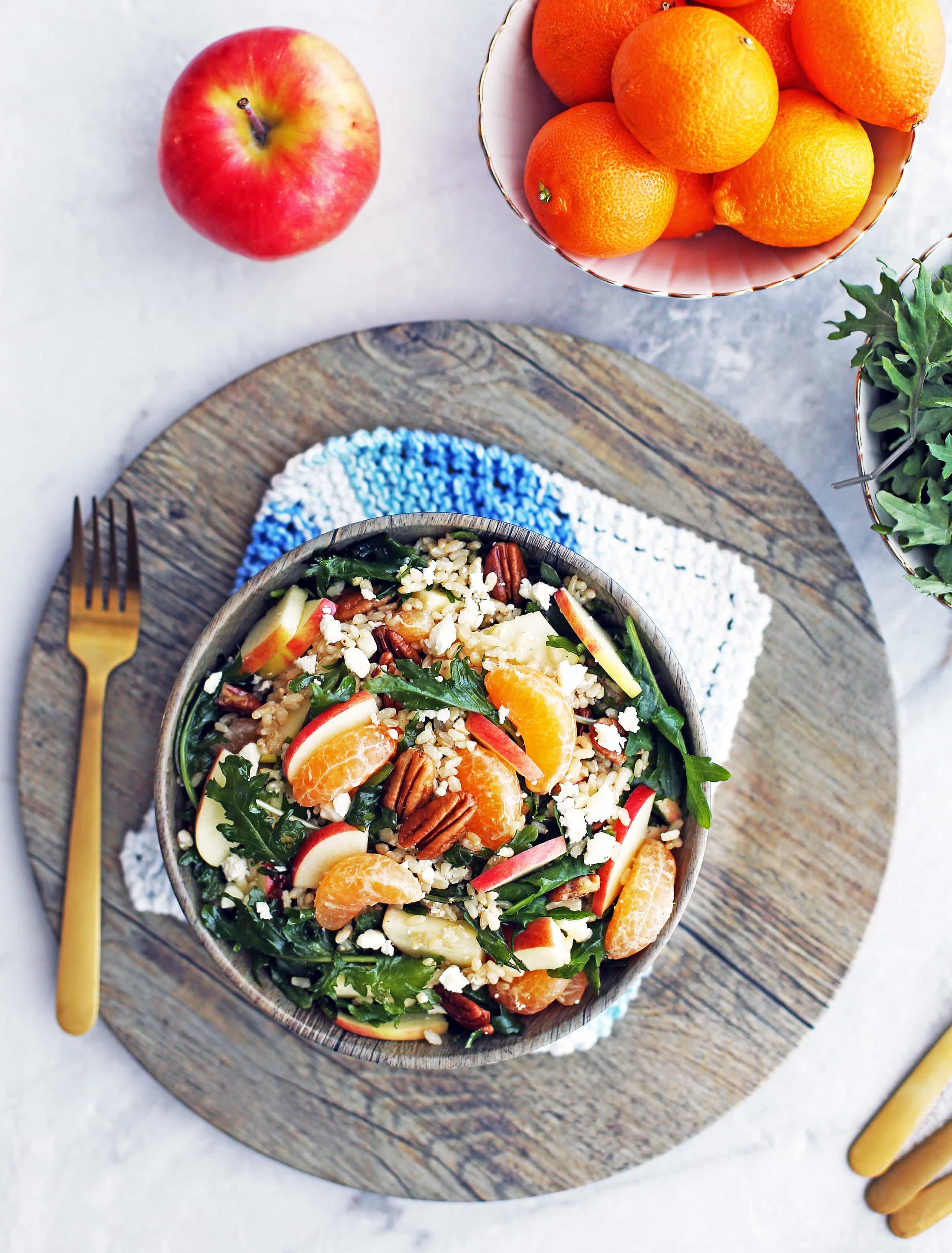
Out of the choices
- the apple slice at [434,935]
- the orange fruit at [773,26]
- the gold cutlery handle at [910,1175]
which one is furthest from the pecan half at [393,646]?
the gold cutlery handle at [910,1175]

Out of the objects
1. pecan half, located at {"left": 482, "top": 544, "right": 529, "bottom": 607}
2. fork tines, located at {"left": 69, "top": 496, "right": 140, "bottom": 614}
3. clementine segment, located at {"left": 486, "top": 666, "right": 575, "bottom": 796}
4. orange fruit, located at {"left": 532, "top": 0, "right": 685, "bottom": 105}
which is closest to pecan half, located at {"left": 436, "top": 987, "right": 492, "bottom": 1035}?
clementine segment, located at {"left": 486, "top": 666, "right": 575, "bottom": 796}

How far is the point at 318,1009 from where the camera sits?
1473 mm

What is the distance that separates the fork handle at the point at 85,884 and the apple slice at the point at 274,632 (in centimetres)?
34

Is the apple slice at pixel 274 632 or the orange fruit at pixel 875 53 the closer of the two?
the orange fruit at pixel 875 53

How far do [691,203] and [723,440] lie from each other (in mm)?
392

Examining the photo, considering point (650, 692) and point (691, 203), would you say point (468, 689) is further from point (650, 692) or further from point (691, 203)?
point (691, 203)

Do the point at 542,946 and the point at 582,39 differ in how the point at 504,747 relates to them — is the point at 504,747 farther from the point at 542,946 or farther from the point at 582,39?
the point at 582,39

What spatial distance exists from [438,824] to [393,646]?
275 millimetres

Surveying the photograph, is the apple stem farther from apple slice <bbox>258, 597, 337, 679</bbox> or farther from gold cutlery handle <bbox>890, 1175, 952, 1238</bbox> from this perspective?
gold cutlery handle <bbox>890, 1175, 952, 1238</bbox>

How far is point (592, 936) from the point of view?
1.45 m

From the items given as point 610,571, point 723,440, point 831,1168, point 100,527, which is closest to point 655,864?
point 610,571

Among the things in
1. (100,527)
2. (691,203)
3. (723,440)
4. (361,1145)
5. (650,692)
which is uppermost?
(691,203)

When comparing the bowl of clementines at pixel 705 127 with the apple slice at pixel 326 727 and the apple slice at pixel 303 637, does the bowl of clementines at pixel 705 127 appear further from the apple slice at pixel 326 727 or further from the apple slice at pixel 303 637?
the apple slice at pixel 326 727

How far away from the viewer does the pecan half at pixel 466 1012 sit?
1.42 meters
